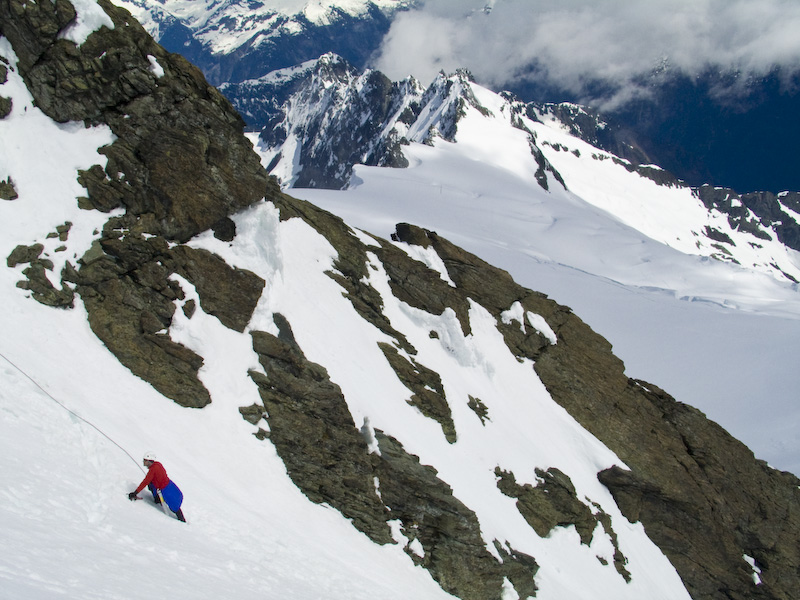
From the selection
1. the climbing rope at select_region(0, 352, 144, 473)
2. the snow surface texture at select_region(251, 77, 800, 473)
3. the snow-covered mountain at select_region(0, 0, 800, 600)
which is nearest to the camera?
the snow-covered mountain at select_region(0, 0, 800, 600)

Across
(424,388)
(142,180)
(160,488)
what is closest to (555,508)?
(424,388)

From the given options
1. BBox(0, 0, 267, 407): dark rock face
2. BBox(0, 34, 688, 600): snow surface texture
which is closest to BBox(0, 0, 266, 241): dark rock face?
BBox(0, 0, 267, 407): dark rock face

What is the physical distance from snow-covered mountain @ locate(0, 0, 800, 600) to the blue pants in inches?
13.0

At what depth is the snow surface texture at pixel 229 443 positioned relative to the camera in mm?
8289

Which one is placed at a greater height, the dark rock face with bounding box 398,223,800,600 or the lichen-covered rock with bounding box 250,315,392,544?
the dark rock face with bounding box 398,223,800,600

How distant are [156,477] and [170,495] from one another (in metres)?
0.45

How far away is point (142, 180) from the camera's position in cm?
1644

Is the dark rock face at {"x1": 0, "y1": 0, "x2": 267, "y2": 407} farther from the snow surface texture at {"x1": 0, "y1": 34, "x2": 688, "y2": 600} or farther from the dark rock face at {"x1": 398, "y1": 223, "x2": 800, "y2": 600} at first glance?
the dark rock face at {"x1": 398, "y1": 223, "x2": 800, "y2": 600}

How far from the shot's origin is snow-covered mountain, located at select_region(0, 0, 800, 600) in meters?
10.3

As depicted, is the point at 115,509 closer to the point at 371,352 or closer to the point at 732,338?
the point at 371,352

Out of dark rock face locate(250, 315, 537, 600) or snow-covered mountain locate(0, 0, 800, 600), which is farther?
dark rock face locate(250, 315, 537, 600)

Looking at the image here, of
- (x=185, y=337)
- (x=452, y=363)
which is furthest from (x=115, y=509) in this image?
(x=452, y=363)

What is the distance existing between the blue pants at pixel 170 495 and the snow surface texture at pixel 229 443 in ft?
0.84

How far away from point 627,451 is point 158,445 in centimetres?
1977
